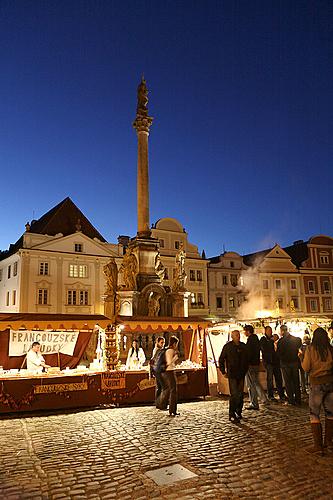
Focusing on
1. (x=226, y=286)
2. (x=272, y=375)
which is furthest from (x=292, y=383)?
(x=226, y=286)

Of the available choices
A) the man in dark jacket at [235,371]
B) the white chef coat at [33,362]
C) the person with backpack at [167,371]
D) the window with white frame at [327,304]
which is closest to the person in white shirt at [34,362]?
the white chef coat at [33,362]

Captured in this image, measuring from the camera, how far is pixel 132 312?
21047 millimetres

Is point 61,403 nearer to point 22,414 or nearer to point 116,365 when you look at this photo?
point 22,414

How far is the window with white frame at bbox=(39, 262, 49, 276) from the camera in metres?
36.9

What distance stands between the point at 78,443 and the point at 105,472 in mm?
1625

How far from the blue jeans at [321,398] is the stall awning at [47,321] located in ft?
21.1


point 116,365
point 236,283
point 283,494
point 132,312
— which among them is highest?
point 236,283

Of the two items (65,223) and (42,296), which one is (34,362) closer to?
(42,296)

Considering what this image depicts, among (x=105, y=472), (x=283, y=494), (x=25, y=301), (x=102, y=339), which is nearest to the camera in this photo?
(x=283, y=494)

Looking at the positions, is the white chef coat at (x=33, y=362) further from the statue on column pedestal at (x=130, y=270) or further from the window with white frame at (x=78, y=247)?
the window with white frame at (x=78, y=247)

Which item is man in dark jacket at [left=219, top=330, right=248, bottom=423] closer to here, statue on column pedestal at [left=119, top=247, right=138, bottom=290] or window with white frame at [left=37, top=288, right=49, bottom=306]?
statue on column pedestal at [left=119, top=247, right=138, bottom=290]

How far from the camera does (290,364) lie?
35.9 ft

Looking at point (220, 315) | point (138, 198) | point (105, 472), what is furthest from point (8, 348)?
point (220, 315)

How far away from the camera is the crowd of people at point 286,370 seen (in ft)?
21.6
